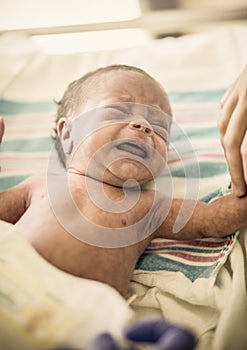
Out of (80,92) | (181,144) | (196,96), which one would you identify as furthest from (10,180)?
(196,96)

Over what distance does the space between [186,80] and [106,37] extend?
0.97ft

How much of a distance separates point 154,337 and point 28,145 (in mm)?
710

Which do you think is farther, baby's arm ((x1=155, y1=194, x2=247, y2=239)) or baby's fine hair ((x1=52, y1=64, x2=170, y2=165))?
baby's fine hair ((x1=52, y1=64, x2=170, y2=165))

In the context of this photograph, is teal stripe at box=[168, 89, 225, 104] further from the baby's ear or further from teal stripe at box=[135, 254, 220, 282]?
teal stripe at box=[135, 254, 220, 282]

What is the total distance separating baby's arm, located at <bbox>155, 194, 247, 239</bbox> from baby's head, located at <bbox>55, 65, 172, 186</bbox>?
0.09 m

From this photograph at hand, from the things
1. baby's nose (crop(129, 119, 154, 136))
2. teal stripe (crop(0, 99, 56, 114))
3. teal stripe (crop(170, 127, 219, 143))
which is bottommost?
teal stripe (crop(170, 127, 219, 143))

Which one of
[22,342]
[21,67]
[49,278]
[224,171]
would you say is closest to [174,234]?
[224,171]

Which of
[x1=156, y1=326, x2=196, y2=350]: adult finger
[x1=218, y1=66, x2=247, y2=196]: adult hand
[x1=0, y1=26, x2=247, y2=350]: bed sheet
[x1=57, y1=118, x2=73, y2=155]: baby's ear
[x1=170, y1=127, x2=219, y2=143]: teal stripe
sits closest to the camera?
[x1=156, y1=326, x2=196, y2=350]: adult finger

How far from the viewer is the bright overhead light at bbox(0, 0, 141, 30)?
1512 millimetres

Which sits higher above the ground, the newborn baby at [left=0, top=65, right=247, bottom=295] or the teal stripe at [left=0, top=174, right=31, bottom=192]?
the newborn baby at [left=0, top=65, right=247, bottom=295]

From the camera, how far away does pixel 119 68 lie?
112 cm

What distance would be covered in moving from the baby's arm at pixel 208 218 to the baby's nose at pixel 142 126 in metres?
0.14

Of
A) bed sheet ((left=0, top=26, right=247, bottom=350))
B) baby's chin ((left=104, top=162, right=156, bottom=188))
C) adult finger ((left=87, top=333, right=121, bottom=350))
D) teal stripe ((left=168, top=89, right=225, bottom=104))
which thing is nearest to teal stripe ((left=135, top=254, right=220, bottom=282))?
bed sheet ((left=0, top=26, right=247, bottom=350))

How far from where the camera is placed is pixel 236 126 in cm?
80
